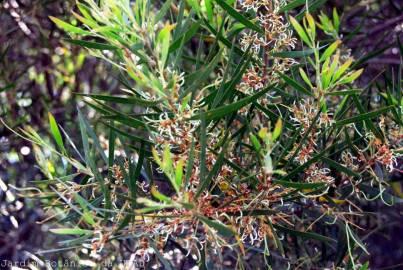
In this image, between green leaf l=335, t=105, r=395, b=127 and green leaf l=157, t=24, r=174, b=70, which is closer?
green leaf l=157, t=24, r=174, b=70

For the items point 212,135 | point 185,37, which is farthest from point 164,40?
point 212,135

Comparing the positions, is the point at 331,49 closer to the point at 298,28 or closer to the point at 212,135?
the point at 298,28

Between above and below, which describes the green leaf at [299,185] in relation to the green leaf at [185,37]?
below

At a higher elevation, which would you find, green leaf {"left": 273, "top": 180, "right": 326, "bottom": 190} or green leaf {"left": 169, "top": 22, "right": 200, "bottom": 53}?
green leaf {"left": 169, "top": 22, "right": 200, "bottom": 53}

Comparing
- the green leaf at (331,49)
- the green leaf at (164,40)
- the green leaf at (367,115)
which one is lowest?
the green leaf at (367,115)

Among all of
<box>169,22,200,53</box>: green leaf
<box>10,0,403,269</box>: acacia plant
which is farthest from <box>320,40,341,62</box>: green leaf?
<box>169,22,200,53</box>: green leaf

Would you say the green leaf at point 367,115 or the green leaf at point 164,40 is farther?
the green leaf at point 367,115

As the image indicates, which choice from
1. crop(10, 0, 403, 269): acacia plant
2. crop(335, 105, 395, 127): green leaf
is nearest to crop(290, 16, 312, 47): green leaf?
crop(10, 0, 403, 269): acacia plant

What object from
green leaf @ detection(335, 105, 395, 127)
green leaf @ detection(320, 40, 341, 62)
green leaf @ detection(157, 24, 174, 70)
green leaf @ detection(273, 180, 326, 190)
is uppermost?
green leaf @ detection(157, 24, 174, 70)

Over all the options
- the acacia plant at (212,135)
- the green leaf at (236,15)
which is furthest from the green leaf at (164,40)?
the green leaf at (236,15)

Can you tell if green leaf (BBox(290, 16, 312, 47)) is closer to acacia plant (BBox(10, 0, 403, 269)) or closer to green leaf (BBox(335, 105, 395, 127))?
acacia plant (BBox(10, 0, 403, 269))

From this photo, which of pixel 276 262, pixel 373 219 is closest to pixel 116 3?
pixel 276 262

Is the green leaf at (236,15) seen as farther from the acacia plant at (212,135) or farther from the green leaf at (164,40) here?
the green leaf at (164,40)
